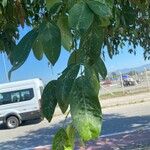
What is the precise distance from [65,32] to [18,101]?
19.3 metres

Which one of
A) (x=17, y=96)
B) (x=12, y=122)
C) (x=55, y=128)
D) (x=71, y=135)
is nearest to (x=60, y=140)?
(x=71, y=135)

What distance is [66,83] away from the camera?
0.84 metres

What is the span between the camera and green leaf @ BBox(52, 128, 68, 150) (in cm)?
94

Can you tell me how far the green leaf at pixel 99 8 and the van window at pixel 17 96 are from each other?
19088 mm

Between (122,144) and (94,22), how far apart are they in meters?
11.0

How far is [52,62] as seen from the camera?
89 centimetres

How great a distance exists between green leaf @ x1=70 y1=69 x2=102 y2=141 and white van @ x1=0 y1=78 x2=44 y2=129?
18.9 m

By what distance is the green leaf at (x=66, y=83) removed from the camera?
832mm

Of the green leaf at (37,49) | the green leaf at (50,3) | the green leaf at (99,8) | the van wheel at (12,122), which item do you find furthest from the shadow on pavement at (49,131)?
the green leaf at (99,8)

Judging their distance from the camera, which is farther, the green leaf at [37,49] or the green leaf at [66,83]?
the green leaf at [37,49]

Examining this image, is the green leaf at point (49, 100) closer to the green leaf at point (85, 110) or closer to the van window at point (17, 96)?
the green leaf at point (85, 110)

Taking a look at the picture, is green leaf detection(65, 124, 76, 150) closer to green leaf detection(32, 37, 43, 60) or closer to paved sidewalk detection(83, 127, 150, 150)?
green leaf detection(32, 37, 43, 60)

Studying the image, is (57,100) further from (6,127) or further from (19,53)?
(6,127)

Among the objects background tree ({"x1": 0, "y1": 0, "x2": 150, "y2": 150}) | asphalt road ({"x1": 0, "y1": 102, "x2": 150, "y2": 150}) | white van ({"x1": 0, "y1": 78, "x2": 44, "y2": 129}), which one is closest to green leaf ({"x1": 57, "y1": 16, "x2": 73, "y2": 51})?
background tree ({"x1": 0, "y1": 0, "x2": 150, "y2": 150})
